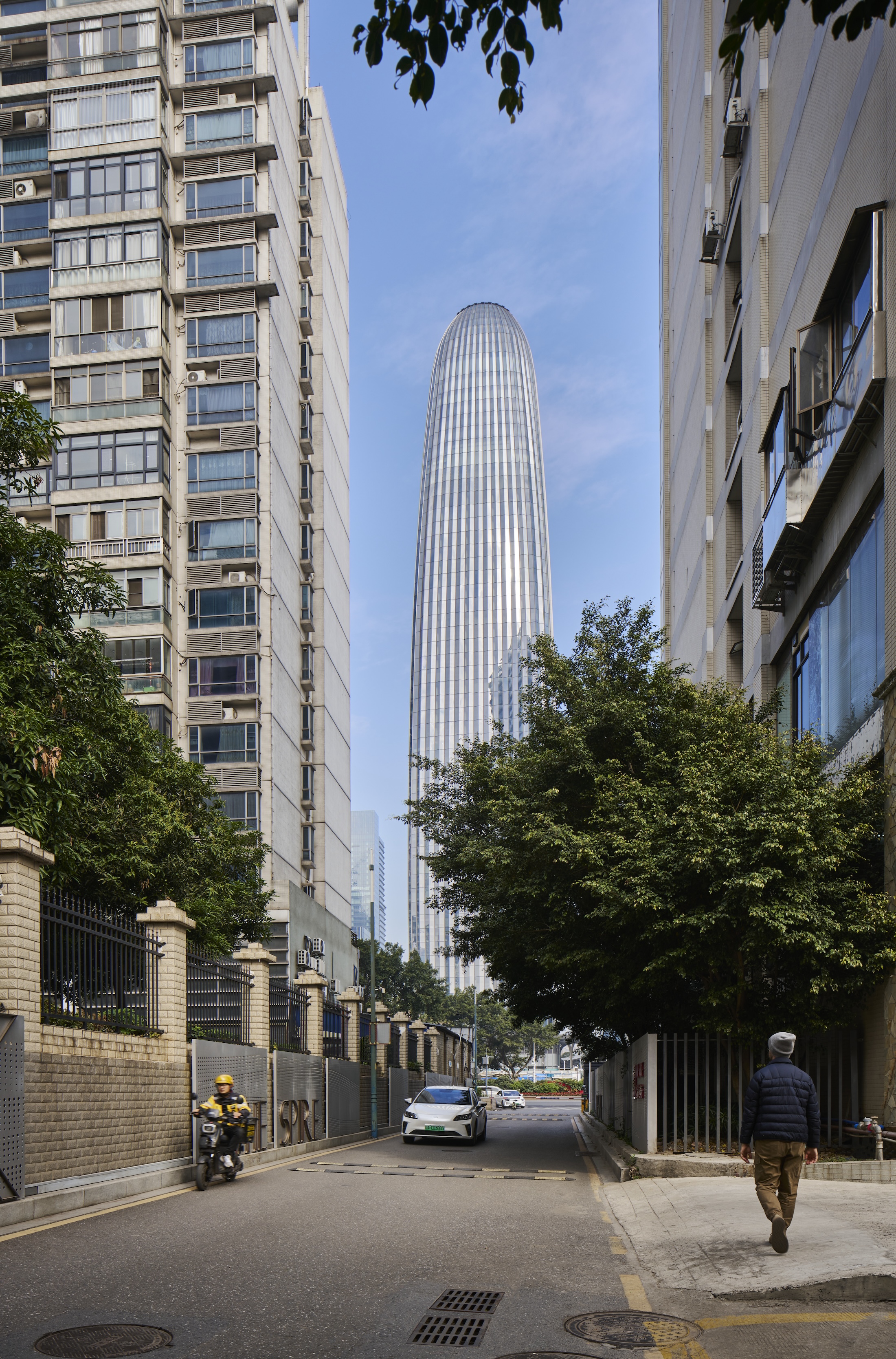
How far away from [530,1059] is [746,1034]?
399 feet

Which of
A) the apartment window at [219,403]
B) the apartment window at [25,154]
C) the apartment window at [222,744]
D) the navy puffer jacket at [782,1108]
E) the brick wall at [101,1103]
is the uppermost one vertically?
the apartment window at [25,154]

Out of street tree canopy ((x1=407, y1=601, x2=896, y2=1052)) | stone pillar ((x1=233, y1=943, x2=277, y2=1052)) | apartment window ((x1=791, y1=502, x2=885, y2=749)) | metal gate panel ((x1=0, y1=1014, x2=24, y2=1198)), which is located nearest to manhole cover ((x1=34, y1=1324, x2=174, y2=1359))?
metal gate panel ((x1=0, y1=1014, x2=24, y2=1198))

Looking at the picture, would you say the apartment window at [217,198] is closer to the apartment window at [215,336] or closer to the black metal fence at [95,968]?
the apartment window at [215,336]

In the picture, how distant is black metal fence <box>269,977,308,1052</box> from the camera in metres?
22.3

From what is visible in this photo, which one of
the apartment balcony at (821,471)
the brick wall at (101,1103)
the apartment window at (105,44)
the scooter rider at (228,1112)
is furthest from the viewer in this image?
the apartment window at (105,44)

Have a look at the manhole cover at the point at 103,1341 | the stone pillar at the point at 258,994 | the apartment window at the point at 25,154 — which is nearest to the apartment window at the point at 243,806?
the apartment window at the point at 25,154

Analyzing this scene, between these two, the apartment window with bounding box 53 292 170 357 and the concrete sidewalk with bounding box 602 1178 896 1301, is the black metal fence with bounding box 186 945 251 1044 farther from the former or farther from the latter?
the apartment window with bounding box 53 292 170 357

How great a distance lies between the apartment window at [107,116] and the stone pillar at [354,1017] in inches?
1394

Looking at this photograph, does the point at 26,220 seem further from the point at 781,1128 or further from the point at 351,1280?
the point at 351,1280

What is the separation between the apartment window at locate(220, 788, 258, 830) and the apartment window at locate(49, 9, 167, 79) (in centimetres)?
2873

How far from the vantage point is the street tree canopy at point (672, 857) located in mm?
16078

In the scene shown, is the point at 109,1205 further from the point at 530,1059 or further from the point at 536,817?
the point at 530,1059

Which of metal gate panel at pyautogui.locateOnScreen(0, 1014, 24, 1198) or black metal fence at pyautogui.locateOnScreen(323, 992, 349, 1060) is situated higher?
metal gate panel at pyautogui.locateOnScreen(0, 1014, 24, 1198)

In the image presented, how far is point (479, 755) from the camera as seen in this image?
26.6m
